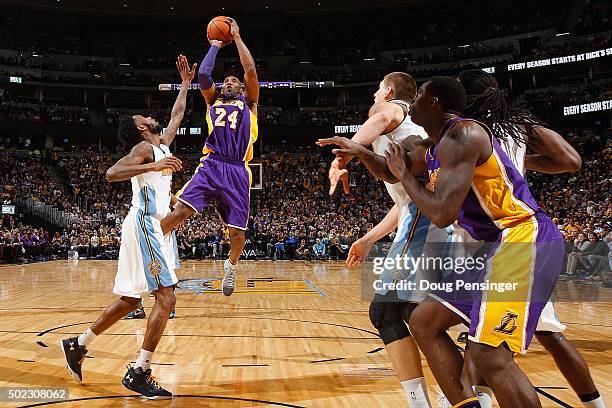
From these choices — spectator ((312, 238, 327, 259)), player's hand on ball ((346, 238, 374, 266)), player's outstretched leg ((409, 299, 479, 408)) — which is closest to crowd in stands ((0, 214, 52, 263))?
spectator ((312, 238, 327, 259))

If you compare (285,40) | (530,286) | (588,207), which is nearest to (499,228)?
(530,286)

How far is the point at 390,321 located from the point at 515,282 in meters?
Result: 0.89

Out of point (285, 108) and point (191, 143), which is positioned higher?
point (285, 108)

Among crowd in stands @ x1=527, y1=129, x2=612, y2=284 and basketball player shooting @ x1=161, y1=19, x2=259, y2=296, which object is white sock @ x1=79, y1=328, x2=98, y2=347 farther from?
crowd in stands @ x1=527, y1=129, x2=612, y2=284

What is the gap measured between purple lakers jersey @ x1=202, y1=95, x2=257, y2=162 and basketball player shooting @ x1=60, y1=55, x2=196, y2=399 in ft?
3.39

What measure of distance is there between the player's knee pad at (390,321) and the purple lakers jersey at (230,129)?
302cm

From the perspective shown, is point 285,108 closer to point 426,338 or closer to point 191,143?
point 191,143

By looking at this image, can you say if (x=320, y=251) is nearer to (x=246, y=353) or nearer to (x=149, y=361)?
(x=246, y=353)

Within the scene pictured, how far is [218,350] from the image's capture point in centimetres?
527

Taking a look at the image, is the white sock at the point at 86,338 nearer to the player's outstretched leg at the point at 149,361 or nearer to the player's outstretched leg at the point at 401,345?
the player's outstretched leg at the point at 149,361

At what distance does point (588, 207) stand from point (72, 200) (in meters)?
23.6


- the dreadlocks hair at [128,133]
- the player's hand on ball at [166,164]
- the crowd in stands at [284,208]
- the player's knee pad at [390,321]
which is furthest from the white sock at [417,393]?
the crowd in stands at [284,208]

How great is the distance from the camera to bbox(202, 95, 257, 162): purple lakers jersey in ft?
18.6

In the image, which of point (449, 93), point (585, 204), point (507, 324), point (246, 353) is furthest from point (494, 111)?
point (585, 204)
